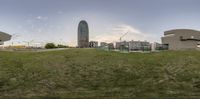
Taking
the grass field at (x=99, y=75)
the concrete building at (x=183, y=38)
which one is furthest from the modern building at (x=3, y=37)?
the concrete building at (x=183, y=38)

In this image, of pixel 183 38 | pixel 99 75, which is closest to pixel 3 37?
pixel 183 38

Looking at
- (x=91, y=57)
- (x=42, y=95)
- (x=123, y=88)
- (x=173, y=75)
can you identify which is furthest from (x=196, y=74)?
(x=42, y=95)

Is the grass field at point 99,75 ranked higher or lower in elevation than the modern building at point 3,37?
lower

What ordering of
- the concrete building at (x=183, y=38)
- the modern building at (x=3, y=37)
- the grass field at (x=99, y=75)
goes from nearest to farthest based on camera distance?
the grass field at (x=99, y=75)
the modern building at (x=3, y=37)
the concrete building at (x=183, y=38)

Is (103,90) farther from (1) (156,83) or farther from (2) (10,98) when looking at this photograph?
(2) (10,98)

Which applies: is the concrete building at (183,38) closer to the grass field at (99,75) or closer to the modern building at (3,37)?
the modern building at (3,37)

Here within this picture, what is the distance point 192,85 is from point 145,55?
90.6 feet

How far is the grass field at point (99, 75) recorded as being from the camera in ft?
200

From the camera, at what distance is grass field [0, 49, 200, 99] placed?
6084cm

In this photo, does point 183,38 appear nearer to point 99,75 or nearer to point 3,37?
point 3,37

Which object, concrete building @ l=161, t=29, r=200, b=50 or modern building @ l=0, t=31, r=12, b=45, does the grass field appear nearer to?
modern building @ l=0, t=31, r=12, b=45

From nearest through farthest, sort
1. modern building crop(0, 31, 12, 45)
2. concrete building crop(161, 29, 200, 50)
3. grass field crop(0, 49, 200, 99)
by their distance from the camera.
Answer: grass field crop(0, 49, 200, 99)
modern building crop(0, 31, 12, 45)
concrete building crop(161, 29, 200, 50)

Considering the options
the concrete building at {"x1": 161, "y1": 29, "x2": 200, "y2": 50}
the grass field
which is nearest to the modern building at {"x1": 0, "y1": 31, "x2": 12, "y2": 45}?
the grass field

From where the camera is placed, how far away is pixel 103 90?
6334 cm
